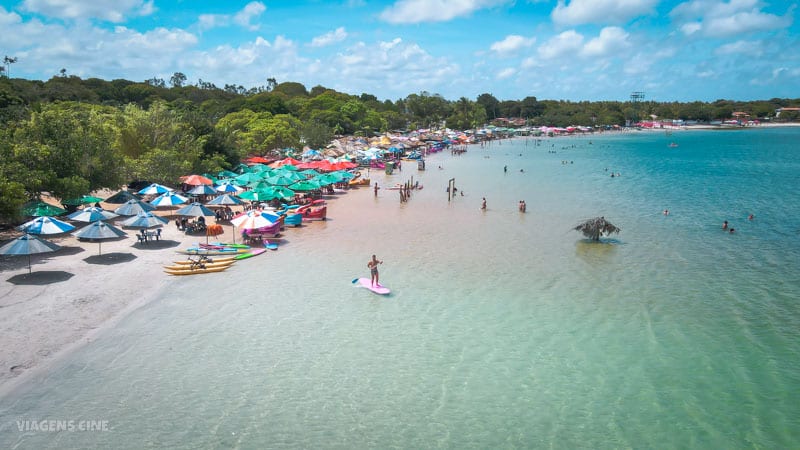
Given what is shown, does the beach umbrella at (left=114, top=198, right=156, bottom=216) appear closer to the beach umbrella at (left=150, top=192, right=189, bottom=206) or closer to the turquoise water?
the beach umbrella at (left=150, top=192, right=189, bottom=206)

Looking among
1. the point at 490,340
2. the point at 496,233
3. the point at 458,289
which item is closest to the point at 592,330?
the point at 490,340

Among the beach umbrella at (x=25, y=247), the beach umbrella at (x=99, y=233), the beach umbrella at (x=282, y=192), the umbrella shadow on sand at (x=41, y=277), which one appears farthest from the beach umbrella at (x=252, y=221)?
the beach umbrella at (x=282, y=192)

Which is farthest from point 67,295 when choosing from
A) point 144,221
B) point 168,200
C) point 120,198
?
point 120,198

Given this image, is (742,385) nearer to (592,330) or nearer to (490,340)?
(592,330)

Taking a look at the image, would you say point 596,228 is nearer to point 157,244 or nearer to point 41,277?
point 157,244

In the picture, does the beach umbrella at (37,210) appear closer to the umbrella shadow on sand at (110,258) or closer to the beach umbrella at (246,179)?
the umbrella shadow on sand at (110,258)
